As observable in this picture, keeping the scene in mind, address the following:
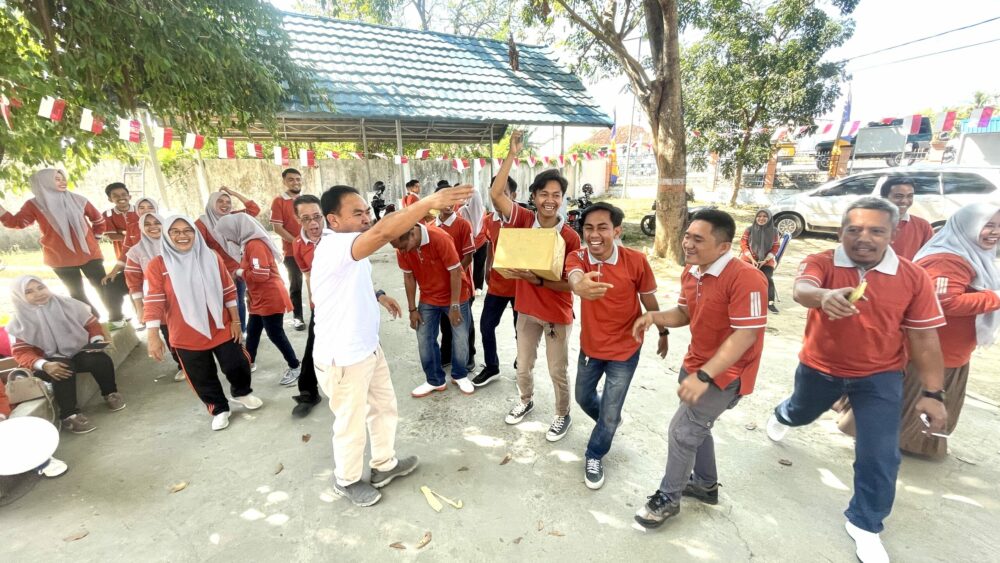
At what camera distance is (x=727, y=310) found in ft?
6.57

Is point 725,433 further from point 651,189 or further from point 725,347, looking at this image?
point 651,189

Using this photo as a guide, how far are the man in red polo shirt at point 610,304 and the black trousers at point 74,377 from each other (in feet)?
12.8

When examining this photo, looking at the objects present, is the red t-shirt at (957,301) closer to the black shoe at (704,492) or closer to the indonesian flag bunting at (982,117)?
the black shoe at (704,492)

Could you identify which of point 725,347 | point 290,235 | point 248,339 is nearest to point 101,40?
point 290,235

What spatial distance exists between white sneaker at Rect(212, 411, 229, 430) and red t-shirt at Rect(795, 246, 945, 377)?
402 centimetres

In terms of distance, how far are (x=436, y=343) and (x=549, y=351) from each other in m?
1.18

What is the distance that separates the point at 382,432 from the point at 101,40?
382 cm

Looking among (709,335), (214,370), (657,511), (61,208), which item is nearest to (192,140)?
(61,208)

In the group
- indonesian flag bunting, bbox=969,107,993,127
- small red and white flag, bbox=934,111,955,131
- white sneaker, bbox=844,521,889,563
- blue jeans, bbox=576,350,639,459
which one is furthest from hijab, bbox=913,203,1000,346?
indonesian flag bunting, bbox=969,107,993,127

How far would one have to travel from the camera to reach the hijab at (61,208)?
4285mm

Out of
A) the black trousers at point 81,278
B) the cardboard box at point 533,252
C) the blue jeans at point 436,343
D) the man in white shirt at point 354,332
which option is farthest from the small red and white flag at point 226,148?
the cardboard box at point 533,252

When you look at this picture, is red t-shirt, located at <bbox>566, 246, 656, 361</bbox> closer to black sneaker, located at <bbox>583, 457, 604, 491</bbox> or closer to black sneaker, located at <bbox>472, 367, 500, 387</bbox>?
black sneaker, located at <bbox>583, 457, 604, 491</bbox>

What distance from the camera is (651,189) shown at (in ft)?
71.1

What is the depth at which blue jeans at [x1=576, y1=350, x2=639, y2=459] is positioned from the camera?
2.49 metres
